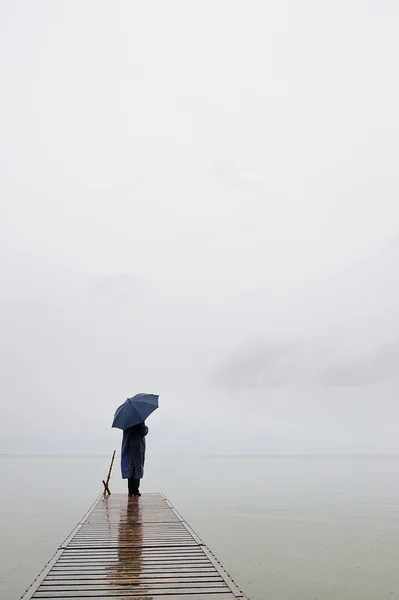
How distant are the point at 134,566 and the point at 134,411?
788 centimetres

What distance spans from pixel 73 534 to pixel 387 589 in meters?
7.93

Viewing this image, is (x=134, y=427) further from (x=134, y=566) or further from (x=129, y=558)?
(x=134, y=566)

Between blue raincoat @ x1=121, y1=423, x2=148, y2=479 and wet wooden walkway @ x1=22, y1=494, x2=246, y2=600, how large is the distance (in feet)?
10.4

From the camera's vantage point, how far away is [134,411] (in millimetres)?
16562

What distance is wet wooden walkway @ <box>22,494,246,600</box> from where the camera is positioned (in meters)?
7.29

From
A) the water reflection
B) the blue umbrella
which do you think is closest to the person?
the blue umbrella

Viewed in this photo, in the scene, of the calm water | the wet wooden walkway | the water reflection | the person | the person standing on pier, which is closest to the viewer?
the wet wooden walkway

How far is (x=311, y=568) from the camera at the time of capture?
1653 cm

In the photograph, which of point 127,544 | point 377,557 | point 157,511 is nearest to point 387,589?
point 377,557

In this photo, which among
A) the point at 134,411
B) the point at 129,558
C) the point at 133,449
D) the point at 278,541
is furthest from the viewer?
the point at 278,541

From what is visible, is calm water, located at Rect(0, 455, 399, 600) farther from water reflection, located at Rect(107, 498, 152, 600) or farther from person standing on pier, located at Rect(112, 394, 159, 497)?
person standing on pier, located at Rect(112, 394, 159, 497)

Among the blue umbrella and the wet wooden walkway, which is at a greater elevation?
the blue umbrella

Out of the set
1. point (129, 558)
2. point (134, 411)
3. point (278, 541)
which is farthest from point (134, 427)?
point (278, 541)

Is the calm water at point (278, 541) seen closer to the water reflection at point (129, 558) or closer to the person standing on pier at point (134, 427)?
the water reflection at point (129, 558)
